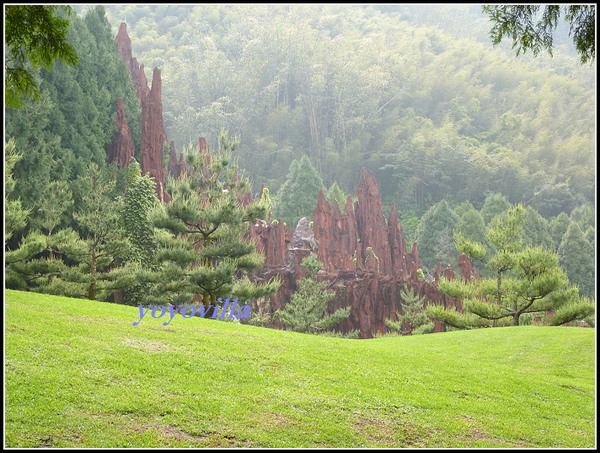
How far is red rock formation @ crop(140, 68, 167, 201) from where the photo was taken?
2638 cm

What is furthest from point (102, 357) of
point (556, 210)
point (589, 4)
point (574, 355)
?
point (556, 210)

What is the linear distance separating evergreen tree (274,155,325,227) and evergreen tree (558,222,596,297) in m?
21.3

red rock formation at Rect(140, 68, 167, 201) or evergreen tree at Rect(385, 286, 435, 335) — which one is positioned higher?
red rock formation at Rect(140, 68, 167, 201)

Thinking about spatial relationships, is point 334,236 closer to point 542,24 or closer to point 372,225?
point 372,225

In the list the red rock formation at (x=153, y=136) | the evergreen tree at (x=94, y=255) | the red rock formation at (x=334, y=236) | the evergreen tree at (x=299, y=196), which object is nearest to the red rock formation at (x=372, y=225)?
the red rock formation at (x=334, y=236)

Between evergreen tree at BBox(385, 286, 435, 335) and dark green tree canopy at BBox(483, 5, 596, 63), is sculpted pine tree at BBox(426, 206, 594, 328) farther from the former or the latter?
dark green tree canopy at BBox(483, 5, 596, 63)

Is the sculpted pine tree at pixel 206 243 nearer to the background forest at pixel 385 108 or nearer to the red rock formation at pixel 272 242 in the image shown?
the red rock formation at pixel 272 242

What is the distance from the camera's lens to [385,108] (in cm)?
6556

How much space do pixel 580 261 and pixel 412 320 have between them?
72.7 feet

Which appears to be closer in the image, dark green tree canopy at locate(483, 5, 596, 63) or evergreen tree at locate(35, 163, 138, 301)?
dark green tree canopy at locate(483, 5, 596, 63)

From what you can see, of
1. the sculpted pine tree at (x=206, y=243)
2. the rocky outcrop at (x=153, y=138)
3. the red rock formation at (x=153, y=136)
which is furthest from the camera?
the red rock formation at (x=153, y=136)

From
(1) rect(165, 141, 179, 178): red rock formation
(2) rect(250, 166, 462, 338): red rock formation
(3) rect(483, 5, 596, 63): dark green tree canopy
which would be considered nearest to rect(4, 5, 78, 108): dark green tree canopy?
(3) rect(483, 5, 596, 63): dark green tree canopy

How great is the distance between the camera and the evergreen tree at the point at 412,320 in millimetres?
22547

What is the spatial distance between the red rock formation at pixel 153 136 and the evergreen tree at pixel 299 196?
22640mm
